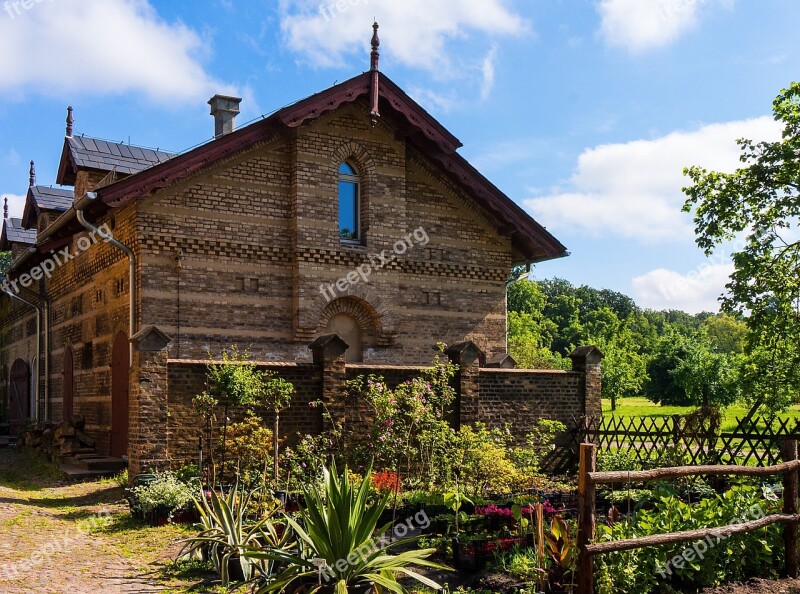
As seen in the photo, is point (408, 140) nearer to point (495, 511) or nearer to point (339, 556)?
point (495, 511)

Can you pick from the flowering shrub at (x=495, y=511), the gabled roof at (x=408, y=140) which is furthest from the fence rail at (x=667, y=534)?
the gabled roof at (x=408, y=140)

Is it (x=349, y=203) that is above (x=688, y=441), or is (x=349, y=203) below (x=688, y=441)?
above

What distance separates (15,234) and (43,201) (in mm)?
4559

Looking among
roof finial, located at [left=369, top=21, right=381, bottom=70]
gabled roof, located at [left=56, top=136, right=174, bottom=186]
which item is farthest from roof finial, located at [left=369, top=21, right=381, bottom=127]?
gabled roof, located at [left=56, top=136, right=174, bottom=186]

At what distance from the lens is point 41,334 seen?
2444 cm

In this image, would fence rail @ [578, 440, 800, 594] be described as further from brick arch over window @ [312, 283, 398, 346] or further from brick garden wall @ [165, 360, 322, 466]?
brick arch over window @ [312, 283, 398, 346]

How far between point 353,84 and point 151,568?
1168 centimetres

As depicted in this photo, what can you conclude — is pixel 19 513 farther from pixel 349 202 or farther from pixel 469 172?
pixel 469 172

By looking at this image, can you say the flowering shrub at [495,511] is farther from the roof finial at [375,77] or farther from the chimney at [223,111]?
the chimney at [223,111]

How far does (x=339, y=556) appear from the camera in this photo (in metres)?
6.94

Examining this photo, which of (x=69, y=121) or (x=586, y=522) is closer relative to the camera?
(x=586, y=522)

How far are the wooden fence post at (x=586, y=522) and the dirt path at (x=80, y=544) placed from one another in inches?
156

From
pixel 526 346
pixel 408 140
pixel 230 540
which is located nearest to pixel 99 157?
pixel 408 140

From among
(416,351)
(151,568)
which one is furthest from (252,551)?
(416,351)
